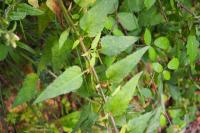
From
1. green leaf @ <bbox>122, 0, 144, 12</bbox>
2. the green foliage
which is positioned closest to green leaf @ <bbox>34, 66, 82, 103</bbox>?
the green foliage

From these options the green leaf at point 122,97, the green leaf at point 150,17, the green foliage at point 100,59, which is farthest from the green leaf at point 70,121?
the green leaf at point 122,97

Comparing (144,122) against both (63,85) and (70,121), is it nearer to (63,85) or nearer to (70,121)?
(63,85)

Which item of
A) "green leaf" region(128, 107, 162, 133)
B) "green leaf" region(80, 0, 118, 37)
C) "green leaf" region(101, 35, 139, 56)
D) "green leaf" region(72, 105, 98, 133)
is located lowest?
"green leaf" region(72, 105, 98, 133)

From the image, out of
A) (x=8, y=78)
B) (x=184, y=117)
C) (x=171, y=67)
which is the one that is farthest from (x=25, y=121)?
(x=171, y=67)

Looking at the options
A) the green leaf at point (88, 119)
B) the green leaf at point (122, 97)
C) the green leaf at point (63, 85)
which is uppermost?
the green leaf at point (63, 85)

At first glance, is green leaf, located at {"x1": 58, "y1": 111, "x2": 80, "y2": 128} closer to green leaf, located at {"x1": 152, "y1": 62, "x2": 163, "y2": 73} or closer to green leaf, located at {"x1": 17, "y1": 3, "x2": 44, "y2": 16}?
green leaf, located at {"x1": 152, "y1": 62, "x2": 163, "y2": 73}

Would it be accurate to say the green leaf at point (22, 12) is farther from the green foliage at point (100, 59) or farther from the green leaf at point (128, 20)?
the green leaf at point (128, 20)

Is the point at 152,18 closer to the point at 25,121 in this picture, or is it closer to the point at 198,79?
the point at 198,79

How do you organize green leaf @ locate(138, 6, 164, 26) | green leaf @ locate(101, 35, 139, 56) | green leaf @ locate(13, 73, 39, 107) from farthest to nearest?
green leaf @ locate(138, 6, 164, 26) → green leaf @ locate(13, 73, 39, 107) → green leaf @ locate(101, 35, 139, 56)
